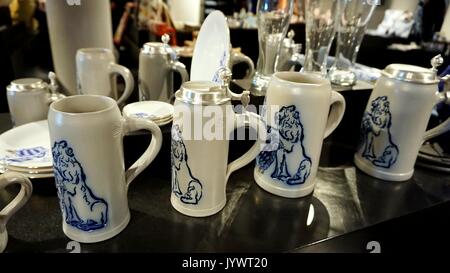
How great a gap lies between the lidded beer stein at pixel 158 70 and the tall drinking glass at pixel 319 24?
0.31m

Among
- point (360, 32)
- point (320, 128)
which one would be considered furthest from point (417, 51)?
point (320, 128)

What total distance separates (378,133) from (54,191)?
1.98ft

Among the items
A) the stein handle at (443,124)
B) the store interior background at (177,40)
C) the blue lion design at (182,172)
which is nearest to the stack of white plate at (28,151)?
the blue lion design at (182,172)

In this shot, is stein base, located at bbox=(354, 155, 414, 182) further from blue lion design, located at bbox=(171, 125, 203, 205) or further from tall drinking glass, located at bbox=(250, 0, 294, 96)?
blue lion design, located at bbox=(171, 125, 203, 205)

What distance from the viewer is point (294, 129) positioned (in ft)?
1.68

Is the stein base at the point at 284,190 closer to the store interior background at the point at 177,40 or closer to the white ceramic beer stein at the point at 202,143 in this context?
the white ceramic beer stein at the point at 202,143

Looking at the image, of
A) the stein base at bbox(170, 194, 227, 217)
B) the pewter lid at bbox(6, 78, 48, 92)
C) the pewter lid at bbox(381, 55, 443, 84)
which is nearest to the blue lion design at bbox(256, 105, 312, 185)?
the stein base at bbox(170, 194, 227, 217)

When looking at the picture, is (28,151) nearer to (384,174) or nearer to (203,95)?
(203,95)

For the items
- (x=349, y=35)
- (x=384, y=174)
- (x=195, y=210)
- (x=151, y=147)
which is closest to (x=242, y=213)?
(x=195, y=210)

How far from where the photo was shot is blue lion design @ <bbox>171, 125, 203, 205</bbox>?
1.51 ft

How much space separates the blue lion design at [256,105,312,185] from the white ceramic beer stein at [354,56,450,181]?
0.62 feet

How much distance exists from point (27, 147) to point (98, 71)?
200 millimetres

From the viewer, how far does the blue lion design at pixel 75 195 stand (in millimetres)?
388
